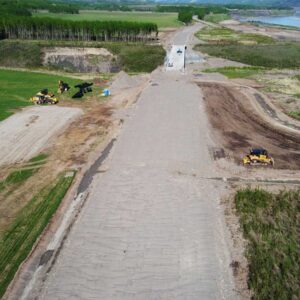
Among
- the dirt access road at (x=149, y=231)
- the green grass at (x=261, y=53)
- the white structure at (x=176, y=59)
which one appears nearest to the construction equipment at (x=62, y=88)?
the dirt access road at (x=149, y=231)

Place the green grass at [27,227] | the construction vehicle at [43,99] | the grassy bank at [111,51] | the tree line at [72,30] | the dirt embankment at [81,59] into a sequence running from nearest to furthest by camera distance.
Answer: the green grass at [27,227], the construction vehicle at [43,99], the grassy bank at [111,51], the dirt embankment at [81,59], the tree line at [72,30]

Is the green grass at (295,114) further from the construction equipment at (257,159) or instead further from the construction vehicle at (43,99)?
the construction vehicle at (43,99)

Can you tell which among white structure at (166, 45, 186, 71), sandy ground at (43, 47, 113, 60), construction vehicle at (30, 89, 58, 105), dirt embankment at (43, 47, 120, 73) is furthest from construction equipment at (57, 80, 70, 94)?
sandy ground at (43, 47, 113, 60)

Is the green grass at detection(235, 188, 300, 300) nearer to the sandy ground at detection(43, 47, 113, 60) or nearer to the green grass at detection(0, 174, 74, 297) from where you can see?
the green grass at detection(0, 174, 74, 297)

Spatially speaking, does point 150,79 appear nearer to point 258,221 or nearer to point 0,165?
point 0,165

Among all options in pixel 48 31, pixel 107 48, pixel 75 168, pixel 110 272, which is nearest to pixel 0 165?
pixel 75 168

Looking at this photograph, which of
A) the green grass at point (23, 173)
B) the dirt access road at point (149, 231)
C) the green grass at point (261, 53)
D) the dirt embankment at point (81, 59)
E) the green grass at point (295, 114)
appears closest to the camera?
the dirt access road at point (149, 231)
